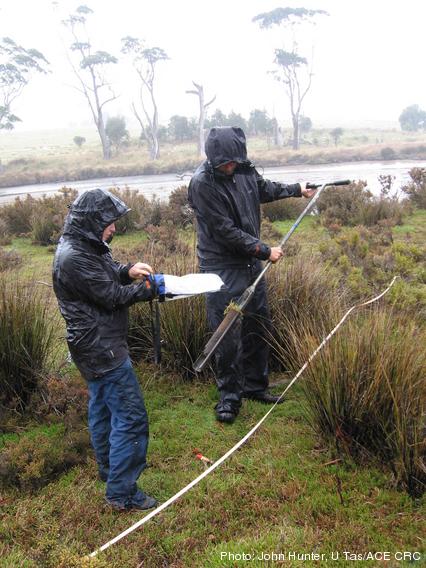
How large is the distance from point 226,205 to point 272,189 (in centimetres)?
62

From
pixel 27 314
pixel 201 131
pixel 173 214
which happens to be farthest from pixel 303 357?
pixel 201 131

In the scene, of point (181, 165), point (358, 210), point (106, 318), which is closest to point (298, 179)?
point (358, 210)

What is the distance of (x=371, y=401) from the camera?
9.50ft

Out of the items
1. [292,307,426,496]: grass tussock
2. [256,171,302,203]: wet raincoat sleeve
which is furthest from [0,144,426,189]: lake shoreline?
[292,307,426,496]: grass tussock

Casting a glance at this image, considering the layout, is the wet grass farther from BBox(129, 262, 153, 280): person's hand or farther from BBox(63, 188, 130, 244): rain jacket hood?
BBox(63, 188, 130, 244): rain jacket hood

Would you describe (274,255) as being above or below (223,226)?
below

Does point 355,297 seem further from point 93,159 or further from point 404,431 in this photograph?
point 93,159

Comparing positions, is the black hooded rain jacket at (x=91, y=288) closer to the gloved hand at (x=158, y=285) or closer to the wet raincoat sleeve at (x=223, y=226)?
the gloved hand at (x=158, y=285)

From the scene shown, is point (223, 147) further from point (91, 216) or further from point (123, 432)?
point (123, 432)

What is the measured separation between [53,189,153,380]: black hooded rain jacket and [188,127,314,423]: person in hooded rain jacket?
107 cm

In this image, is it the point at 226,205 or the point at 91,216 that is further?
the point at 226,205

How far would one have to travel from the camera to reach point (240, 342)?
149 inches

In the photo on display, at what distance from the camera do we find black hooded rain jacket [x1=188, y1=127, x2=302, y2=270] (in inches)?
139

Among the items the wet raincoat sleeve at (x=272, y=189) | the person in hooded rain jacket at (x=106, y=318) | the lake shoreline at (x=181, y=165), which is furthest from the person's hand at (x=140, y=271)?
the lake shoreline at (x=181, y=165)
